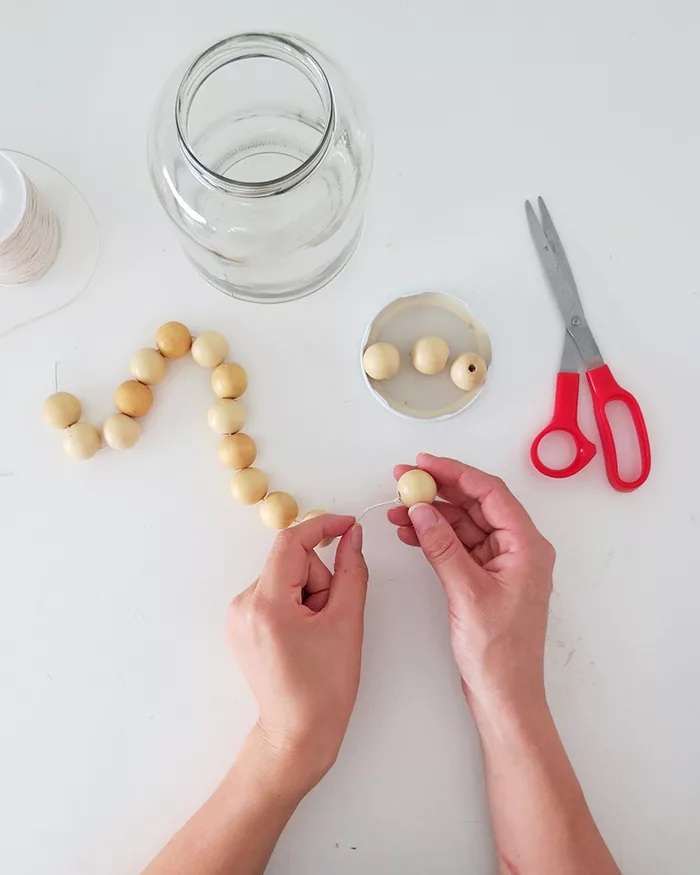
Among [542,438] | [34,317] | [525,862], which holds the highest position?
[34,317]

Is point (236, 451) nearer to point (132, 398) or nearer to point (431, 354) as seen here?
point (132, 398)

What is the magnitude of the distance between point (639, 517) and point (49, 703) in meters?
0.66

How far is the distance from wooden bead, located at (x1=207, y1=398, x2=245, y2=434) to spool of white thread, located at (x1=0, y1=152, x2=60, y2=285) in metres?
0.25

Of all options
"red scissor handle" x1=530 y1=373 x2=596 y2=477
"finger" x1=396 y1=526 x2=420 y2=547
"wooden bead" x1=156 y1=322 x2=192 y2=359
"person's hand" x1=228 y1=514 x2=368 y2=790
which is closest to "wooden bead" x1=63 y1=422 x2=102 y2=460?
"wooden bead" x1=156 y1=322 x2=192 y2=359

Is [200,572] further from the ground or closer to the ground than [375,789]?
further from the ground

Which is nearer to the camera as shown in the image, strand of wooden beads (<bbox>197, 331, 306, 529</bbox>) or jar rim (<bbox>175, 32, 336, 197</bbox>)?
jar rim (<bbox>175, 32, 336, 197</bbox>)

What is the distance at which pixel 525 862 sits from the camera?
72 centimetres

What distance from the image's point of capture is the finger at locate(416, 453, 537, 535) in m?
0.75

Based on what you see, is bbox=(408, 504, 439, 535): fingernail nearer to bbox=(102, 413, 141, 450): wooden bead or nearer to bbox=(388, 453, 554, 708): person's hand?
bbox=(388, 453, 554, 708): person's hand

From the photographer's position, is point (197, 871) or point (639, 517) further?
point (639, 517)

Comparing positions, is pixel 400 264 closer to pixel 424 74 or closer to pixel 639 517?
pixel 424 74

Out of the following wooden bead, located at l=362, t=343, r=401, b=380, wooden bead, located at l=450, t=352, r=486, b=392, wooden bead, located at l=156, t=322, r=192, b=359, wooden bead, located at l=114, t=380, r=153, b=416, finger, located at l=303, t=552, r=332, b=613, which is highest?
wooden bead, located at l=156, t=322, r=192, b=359

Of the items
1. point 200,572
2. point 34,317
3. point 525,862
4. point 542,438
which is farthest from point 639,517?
point 34,317

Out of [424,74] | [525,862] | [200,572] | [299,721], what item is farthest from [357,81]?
[525,862]
